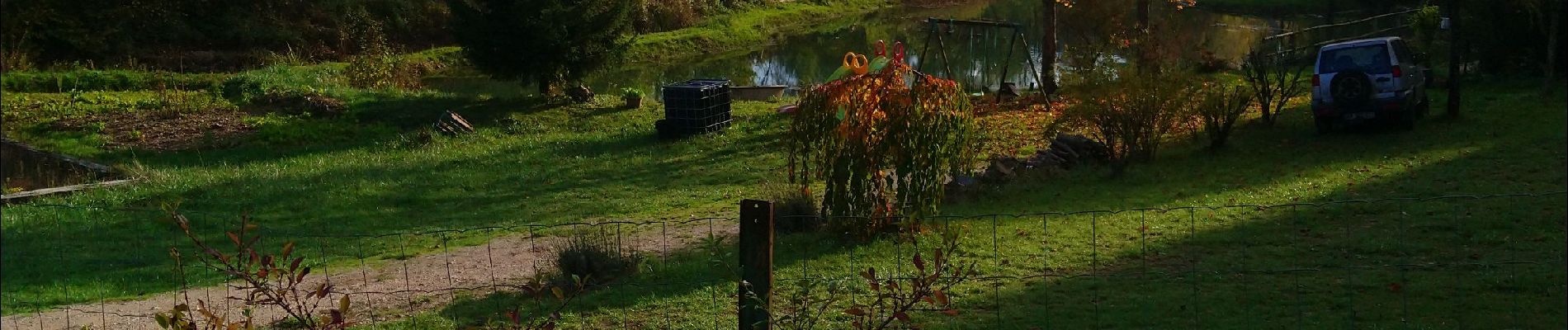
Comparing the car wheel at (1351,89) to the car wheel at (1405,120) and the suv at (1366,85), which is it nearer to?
the suv at (1366,85)

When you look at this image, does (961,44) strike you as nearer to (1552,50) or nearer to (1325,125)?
(1552,50)

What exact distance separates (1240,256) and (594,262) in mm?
4320

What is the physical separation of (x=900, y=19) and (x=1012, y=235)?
3350cm

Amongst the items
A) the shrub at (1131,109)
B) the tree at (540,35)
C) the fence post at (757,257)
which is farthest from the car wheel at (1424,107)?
the fence post at (757,257)

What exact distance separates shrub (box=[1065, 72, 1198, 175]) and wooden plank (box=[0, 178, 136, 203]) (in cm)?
1016

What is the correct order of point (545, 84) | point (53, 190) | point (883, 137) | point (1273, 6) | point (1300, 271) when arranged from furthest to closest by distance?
point (1273, 6) < point (545, 84) < point (53, 190) < point (883, 137) < point (1300, 271)

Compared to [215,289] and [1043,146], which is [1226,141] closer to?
[1043,146]

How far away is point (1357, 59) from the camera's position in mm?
15086

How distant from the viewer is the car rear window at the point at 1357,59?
1474 cm

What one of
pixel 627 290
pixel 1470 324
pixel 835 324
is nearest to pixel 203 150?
pixel 627 290

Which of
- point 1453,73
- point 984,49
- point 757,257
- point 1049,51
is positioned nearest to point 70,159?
point 757,257

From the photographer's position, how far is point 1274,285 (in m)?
7.58

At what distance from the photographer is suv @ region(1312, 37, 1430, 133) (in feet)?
46.6

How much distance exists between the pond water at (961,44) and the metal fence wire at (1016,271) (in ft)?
37.7
